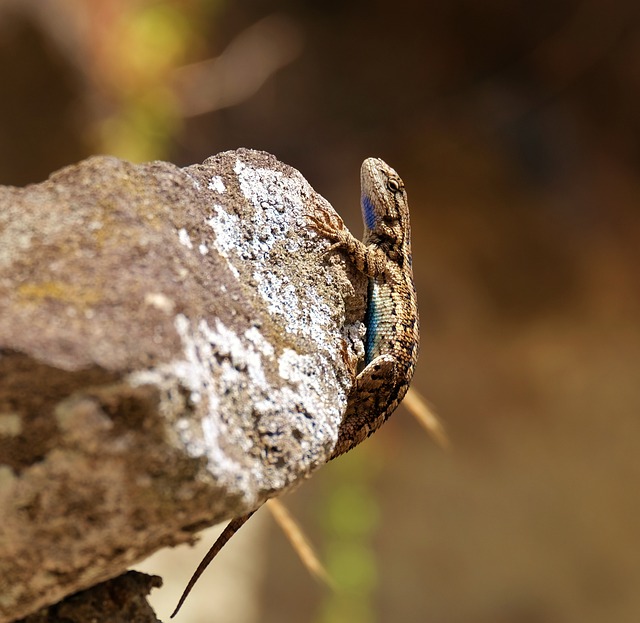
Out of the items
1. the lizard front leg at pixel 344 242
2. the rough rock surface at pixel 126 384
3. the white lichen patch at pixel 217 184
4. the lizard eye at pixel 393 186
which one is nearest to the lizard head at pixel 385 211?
the lizard eye at pixel 393 186

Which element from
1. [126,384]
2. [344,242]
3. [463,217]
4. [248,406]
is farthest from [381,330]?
[463,217]

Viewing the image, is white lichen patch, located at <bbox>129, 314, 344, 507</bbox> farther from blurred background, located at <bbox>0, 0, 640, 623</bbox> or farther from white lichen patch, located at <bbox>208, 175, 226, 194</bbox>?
blurred background, located at <bbox>0, 0, 640, 623</bbox>

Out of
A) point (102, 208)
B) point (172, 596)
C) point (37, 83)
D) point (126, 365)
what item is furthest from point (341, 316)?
point (37, 83)

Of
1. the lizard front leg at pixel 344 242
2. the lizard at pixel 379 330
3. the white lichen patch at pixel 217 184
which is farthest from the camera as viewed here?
the lizard at pixel 379 330

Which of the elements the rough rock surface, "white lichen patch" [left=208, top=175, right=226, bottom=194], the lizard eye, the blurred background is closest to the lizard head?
the lizard eye

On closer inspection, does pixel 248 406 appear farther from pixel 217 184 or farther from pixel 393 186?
pixel 393 186

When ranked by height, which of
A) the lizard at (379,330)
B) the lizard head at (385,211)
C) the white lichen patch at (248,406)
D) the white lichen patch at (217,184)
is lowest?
the white lichen patch at (248,406)

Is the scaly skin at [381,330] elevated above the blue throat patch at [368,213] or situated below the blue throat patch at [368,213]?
below

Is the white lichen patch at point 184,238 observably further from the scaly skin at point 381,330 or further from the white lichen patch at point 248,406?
→ the scaly skin at point 381,330
